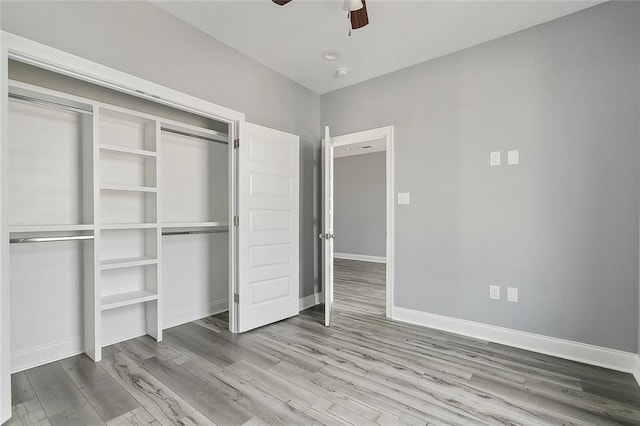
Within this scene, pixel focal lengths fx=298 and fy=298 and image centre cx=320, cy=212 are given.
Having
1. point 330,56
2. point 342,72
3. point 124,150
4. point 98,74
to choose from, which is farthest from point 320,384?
point 342,72

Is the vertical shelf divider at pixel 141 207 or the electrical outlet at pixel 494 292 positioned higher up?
the vertical shelf divider at pixel 141 207

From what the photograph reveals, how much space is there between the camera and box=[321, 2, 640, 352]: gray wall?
2.27m

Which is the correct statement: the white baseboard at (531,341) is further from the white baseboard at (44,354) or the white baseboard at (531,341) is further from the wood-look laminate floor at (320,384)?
the white baseboard at (44,354)

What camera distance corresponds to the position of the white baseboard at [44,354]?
217 centimetres

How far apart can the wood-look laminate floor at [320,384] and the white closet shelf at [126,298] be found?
411 mm

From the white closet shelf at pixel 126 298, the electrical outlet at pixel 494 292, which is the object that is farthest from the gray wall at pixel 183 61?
the electrical outlet at pixel 494 292

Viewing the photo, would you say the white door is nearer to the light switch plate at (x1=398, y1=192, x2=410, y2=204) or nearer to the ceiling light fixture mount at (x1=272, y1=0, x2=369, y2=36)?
the light switch plate at (x1=398, y1=192, x2=410, y2=204)

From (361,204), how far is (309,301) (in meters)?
4.42

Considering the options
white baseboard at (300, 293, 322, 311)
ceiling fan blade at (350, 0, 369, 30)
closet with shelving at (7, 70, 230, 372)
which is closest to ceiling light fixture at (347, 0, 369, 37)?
ceiling fan blade at (350, 0, 369, 30)

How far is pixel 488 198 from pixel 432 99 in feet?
3.90

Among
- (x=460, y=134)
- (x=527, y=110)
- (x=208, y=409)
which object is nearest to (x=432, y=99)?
(x=460, y=134)

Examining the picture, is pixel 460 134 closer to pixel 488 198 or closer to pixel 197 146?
pixel 488 198

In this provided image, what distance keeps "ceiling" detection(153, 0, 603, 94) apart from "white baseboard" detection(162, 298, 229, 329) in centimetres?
280

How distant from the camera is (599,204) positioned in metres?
2.33
